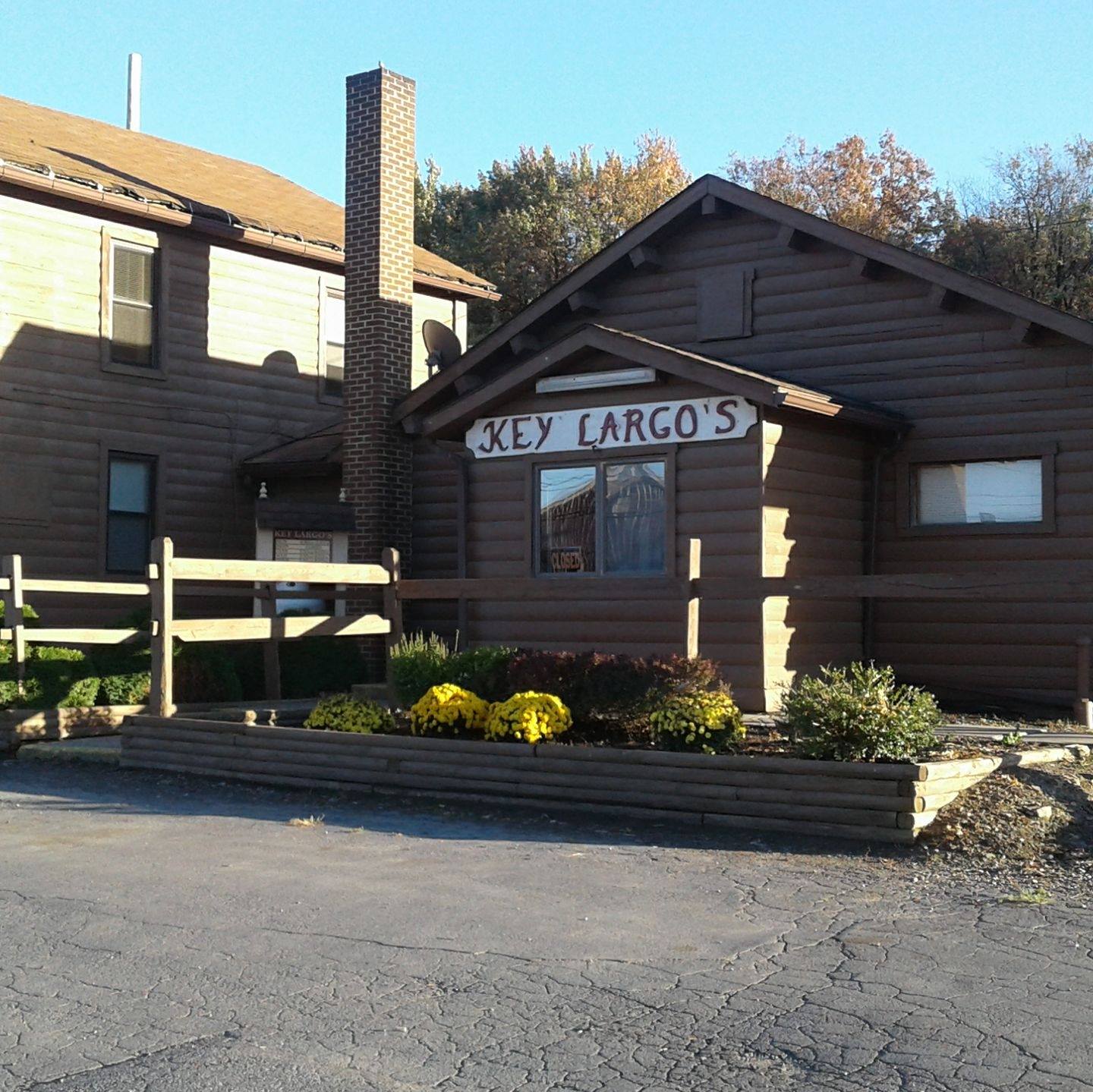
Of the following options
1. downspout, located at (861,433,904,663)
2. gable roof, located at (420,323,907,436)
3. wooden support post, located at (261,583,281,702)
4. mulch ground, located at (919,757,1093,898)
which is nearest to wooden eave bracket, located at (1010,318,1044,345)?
gable roof, located at (420,323,907,436)

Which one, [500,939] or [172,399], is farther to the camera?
[172,399]

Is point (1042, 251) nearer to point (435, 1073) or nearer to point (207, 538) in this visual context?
point (207, 538)

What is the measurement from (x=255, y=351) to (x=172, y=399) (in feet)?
5.81

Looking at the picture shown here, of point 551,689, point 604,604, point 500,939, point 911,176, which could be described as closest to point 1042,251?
point 911,176

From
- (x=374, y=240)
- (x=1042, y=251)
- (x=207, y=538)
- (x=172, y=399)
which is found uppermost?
(x=1042, y=251)

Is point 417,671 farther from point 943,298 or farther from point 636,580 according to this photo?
point 943,298

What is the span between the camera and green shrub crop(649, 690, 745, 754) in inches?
417

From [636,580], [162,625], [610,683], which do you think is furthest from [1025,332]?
[162,625]

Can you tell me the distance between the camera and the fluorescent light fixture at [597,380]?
1552 centimetres

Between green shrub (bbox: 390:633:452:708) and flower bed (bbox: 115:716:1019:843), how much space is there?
136 centimetres

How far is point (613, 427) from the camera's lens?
51.9 feet

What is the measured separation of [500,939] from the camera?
6965 mm

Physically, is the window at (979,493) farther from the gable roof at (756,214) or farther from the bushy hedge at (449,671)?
the bushy hedge at (449,671)

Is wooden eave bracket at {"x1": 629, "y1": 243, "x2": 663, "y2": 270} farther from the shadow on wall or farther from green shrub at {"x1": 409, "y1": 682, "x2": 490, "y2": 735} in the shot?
green shrub at {"x1": 409, "y1": 682, "x2": 490, "y2": 735}
